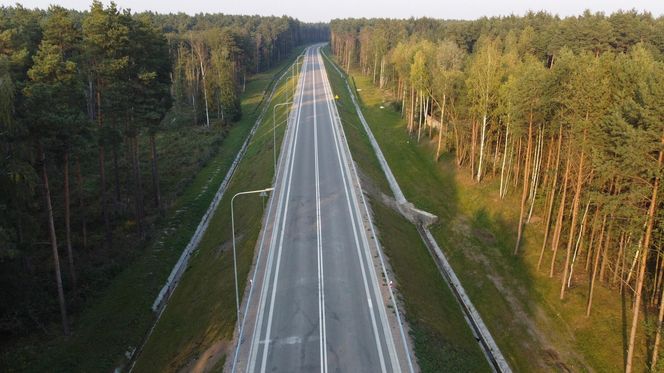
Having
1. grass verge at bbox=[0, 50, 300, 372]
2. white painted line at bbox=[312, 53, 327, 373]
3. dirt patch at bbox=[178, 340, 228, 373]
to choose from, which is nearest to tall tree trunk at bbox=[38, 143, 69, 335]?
grass verge at bbox=[0, 50, 300, 372]

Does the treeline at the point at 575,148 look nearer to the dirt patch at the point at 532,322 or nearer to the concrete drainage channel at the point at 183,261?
the dirt patch at the point at 532,322

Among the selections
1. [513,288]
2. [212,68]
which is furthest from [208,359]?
[212,68]

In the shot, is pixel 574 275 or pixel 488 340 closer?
pixel 488 340

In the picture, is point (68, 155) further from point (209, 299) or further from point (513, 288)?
point (513, 288)

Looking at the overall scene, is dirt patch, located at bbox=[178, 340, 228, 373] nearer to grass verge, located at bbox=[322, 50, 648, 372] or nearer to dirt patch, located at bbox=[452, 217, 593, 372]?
grass verge, located at bbox=[322, 50, 648, 372]

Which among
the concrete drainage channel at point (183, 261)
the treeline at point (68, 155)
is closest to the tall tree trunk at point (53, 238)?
the treeline at point (68, 155)

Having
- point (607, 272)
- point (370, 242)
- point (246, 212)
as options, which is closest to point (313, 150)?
point (246, 212)

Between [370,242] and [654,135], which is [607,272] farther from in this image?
[370,242]
